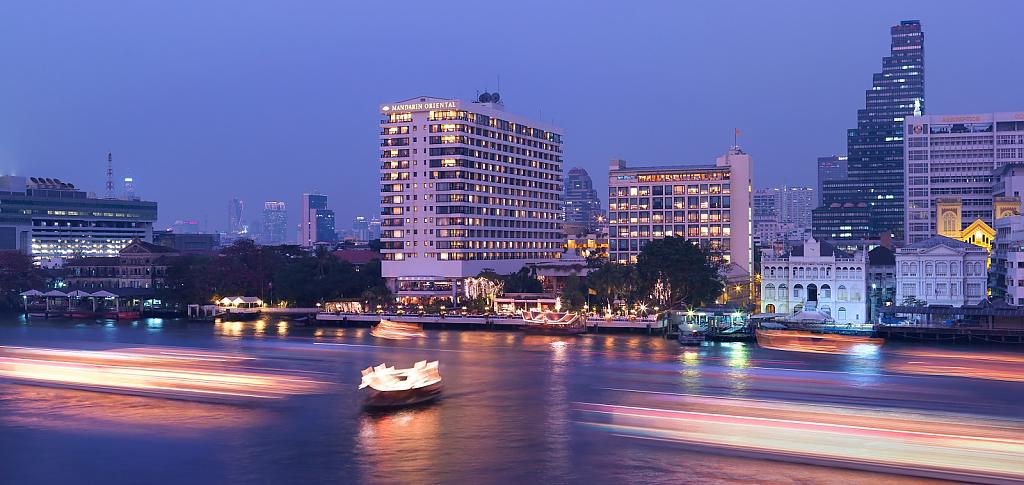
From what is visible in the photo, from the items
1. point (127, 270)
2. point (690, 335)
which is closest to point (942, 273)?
point (690, 335)

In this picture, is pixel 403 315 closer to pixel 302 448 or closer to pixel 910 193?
pixel 302 448

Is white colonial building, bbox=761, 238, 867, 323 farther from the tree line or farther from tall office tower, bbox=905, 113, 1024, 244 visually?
tall office tower, bbox=905, 113, 1024, 244

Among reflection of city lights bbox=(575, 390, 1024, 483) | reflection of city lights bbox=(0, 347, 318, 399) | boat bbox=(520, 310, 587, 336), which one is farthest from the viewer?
boat bbox=(520, 310, 587, 336)

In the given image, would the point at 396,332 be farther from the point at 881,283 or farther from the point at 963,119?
the point at 963,119

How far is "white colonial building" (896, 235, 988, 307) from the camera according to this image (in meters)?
94.6

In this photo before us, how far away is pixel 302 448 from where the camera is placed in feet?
136

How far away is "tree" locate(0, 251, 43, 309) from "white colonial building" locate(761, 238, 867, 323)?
112657 mm

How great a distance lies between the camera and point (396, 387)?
166 ft

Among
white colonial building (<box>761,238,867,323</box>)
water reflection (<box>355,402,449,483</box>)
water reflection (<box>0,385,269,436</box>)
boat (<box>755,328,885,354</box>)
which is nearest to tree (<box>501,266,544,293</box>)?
white colonial building (<box>761,238,867,323</box>)

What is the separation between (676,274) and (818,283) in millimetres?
14679

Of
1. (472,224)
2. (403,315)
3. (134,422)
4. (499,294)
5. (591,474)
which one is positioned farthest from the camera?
(472,224)

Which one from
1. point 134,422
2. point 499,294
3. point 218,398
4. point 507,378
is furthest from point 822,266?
point 134,422

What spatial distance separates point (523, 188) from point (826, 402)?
105777mm

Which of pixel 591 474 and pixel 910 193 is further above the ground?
pixel 910 193
